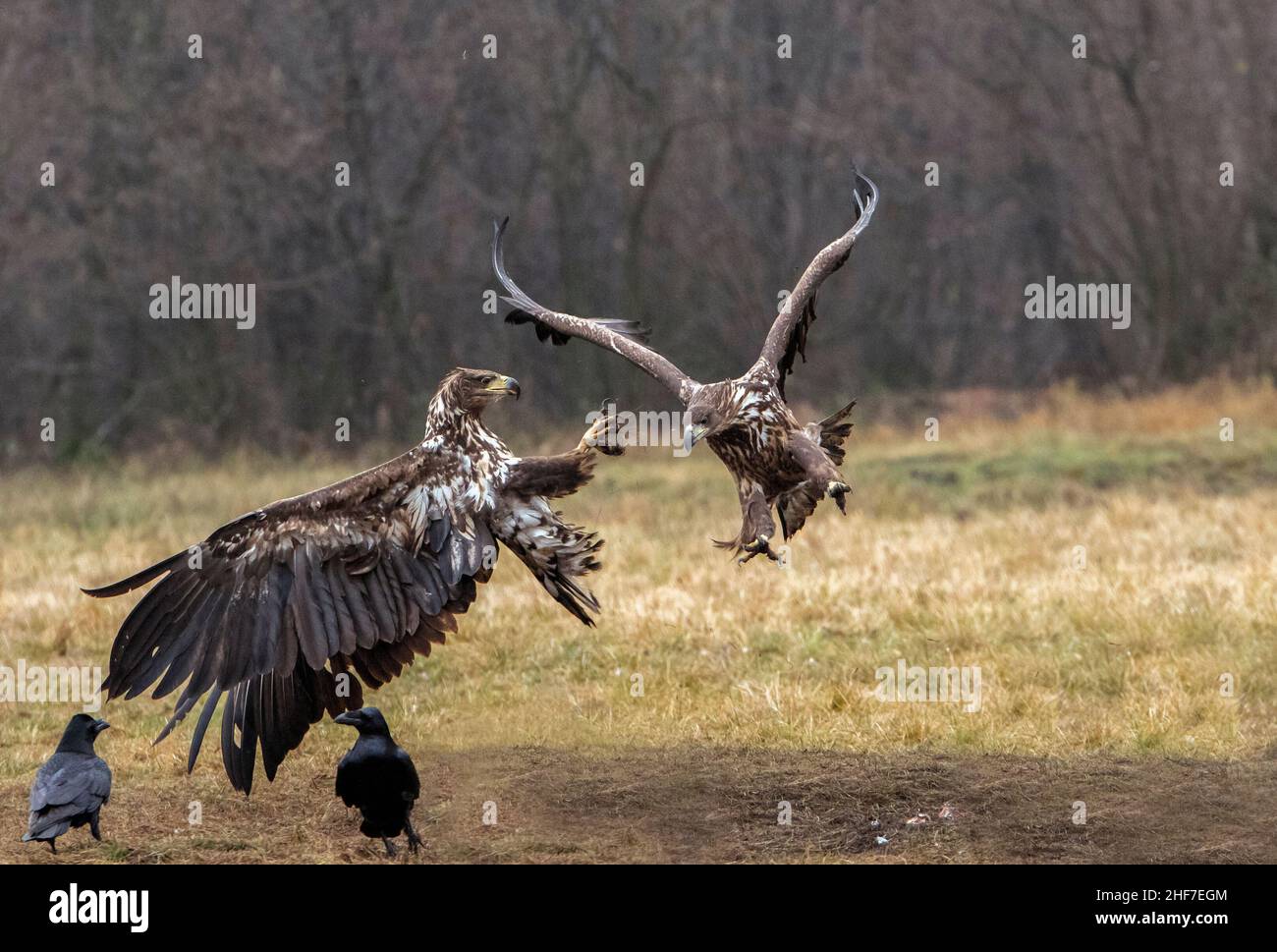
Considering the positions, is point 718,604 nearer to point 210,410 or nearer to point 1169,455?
point 1169,455

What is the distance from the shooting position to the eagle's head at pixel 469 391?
7.43 m

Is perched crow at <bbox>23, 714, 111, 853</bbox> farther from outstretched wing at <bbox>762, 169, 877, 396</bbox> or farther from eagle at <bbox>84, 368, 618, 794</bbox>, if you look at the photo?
outstretched wing at <bbox>762, 169, 877, 396</bbox>

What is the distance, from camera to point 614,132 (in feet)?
75.7

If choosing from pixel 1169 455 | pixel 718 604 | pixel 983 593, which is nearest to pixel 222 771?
pixel 718 604

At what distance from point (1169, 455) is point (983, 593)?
615cm

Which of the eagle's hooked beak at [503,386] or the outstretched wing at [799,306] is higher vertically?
the outstretched wing at [799,306]

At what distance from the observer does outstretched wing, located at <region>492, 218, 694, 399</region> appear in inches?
312

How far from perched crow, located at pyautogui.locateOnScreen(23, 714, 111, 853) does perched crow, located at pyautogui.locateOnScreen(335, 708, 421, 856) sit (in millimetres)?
1017

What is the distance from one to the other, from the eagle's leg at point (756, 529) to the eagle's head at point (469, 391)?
3.74 feet

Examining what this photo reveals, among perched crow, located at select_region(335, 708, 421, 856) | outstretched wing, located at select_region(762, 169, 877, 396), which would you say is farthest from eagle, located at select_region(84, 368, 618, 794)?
outstretched wing, located at select_region(762, 169, 877, 396)

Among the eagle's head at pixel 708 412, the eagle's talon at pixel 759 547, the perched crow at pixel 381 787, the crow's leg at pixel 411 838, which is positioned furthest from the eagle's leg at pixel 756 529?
the crow's leg at pixel 411 838

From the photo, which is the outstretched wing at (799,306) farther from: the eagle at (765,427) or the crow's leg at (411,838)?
the crow's leg at (411,838)

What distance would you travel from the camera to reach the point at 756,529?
7.37 meters

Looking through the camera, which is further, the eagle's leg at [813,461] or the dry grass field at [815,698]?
the dry grass field at [815,698]
